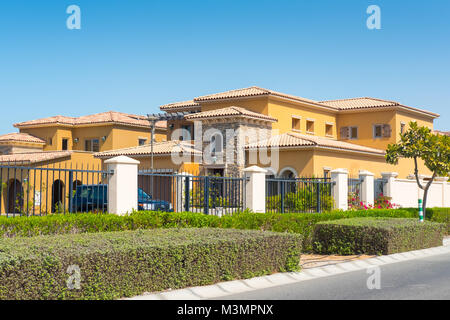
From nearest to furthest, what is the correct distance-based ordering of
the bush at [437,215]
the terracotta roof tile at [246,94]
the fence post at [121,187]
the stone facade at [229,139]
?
the fence post at [121,187], the bush at [437,215], the stone facade at [229,139], the terracotta roof tile at [246,94]

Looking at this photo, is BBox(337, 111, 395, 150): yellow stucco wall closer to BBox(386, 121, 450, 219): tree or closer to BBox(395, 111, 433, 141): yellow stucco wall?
BBox(395, 111, 433, 141): yellow stucco wall

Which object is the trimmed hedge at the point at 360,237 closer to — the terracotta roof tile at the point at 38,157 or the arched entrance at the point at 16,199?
the arched entrance at the point at 16,199

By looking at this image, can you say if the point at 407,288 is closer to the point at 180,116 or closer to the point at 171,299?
the point at 171,299

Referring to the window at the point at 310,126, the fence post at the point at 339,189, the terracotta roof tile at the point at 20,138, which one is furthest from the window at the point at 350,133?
the terracotta roof tile at the point at 20,138

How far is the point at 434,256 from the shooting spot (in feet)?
48.7

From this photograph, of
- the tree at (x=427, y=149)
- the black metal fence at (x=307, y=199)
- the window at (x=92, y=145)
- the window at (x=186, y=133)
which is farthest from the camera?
the window at (x=92, y=145)

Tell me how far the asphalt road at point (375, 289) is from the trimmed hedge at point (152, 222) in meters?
3.33

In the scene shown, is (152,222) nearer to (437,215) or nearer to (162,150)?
(437,215)

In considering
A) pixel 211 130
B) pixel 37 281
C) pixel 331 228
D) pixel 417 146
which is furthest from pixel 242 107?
pixel 37 281

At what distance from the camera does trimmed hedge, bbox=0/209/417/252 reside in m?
10.9

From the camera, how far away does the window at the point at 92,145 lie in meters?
48.4

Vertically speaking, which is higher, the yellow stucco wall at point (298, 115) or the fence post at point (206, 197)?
the yellow stucco wall at point (298, 115)

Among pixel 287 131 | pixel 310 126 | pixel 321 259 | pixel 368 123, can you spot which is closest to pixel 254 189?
pixel 321 259

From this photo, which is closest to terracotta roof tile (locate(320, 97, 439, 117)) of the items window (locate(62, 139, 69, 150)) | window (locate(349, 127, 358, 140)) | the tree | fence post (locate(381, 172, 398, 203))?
window (locate(349, 127, 358, 140))
